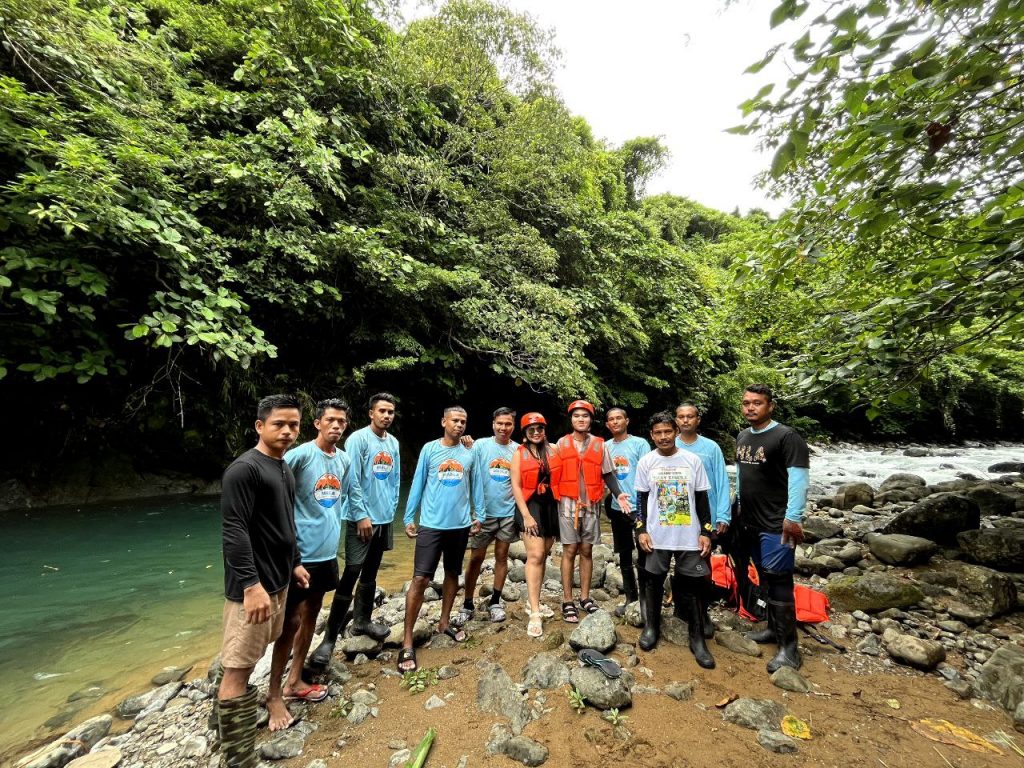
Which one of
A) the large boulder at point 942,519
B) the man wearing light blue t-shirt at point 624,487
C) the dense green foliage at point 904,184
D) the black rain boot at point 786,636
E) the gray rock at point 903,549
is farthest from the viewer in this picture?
the large boulder at point 942,519

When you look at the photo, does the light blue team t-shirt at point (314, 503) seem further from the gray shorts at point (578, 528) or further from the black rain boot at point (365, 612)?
the gray shorts at point (578, 528)

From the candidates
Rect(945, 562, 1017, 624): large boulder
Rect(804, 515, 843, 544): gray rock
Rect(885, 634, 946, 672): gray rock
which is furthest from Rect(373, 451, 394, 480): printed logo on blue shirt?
Rect(804, 515, 843, 544): gray rock

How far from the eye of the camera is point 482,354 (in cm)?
1082

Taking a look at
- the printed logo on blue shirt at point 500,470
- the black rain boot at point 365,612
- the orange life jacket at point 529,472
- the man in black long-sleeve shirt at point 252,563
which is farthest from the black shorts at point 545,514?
the man in black long-sleeve shirt at point 252,563

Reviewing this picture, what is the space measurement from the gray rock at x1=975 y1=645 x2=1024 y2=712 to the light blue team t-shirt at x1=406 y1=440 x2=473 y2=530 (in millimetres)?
3843

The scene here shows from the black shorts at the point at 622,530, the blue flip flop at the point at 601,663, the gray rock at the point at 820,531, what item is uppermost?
the black shorts at the point at 622,530

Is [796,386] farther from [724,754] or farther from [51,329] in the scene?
[51,329]

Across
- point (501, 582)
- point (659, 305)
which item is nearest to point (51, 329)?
point (501, 582)

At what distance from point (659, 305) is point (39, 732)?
51.1 feet

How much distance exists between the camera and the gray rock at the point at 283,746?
246cm

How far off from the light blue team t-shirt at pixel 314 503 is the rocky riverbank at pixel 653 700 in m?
1.04

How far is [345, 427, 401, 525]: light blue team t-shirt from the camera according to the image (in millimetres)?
3496

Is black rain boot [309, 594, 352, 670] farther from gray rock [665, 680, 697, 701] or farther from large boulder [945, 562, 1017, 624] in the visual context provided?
large boulder [945, 562, 1017, 624]

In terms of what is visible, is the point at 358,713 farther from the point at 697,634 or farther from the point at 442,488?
the point at 697,634
